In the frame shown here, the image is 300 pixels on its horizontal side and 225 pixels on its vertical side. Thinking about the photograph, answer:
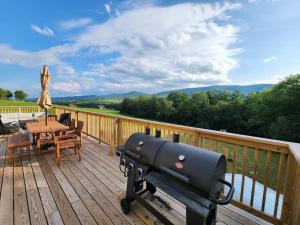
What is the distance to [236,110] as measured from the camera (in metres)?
32.9

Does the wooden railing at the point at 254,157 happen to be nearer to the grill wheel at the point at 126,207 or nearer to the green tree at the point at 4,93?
the grill wheel at the point at 126,207

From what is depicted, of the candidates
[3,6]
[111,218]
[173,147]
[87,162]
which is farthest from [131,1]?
[111,218]

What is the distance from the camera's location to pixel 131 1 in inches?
252

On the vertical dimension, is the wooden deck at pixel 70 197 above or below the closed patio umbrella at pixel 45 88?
below

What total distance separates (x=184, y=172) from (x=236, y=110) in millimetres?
35278

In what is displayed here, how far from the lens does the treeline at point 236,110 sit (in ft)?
69.2

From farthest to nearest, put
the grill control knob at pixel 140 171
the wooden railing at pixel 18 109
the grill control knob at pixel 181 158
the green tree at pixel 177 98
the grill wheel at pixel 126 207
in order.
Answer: the green tree at pixel 177 98 < the wooden railing at pixel 18 109 < the grill wheel at pixel 126 207 < the grill control knob at pixel 140 171 < the grill control knob at pixel 181 158

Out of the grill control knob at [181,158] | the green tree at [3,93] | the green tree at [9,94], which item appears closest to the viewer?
the grill control knob at [181,158]

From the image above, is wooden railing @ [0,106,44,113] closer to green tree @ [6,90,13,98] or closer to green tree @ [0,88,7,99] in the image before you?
A: green tree @ [0,88,7,99]

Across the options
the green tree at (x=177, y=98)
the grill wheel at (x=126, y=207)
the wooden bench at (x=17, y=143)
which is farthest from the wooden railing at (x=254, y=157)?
the green tree at (x=177, y=98)

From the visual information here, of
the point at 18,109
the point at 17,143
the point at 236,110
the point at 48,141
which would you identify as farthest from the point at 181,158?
the point at 236,110

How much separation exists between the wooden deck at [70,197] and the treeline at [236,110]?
75.5 feet

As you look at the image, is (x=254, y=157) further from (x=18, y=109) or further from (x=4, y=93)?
(x=4, y=93)

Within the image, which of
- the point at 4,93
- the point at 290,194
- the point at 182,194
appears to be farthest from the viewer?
the point at 4,93
